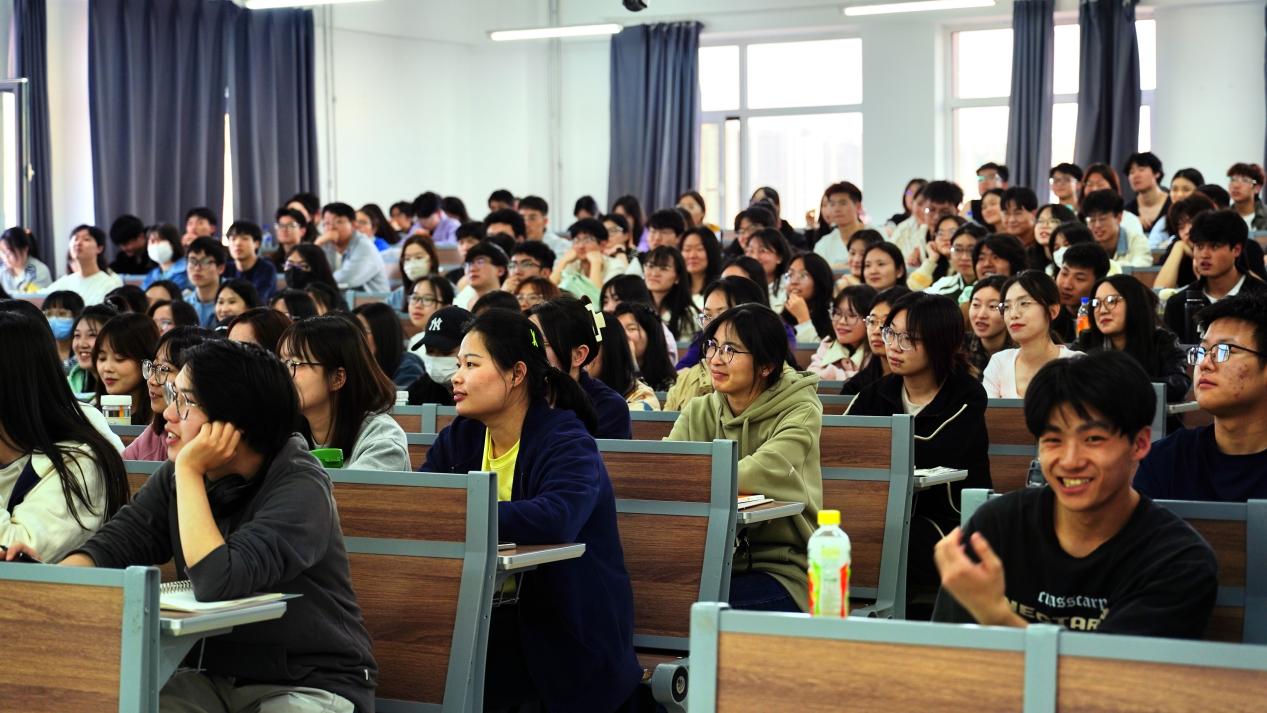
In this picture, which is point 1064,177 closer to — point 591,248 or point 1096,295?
point 591,248

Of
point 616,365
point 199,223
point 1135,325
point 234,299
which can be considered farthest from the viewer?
point 199,223

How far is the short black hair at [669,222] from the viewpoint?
29.8ft

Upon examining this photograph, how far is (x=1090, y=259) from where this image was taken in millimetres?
6055

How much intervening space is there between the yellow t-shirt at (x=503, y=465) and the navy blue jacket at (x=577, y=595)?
0.06 metres

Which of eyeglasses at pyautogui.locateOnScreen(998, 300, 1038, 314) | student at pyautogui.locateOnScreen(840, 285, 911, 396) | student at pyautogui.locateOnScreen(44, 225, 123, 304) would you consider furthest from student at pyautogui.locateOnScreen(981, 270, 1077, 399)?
student at pyautogui.locateOnScreen(44, 225, 123, 304)

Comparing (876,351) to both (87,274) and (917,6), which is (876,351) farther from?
(917,6)

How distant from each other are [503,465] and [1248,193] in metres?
7.40

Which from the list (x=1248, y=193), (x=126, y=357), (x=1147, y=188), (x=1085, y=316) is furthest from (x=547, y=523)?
(x=1147, y=188)

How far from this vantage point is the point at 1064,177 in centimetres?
1026

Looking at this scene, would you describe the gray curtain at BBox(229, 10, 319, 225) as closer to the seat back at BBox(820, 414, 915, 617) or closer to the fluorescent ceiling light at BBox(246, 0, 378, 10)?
the fluorescent ceiling light at BBox(246, 0, 378, 10)

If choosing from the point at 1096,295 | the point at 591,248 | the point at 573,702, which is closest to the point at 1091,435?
the point at 573,702

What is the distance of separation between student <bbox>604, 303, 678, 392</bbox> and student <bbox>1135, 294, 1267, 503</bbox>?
9.11ft

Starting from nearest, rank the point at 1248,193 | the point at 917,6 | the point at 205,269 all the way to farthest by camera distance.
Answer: the point at 205,269
the point at 1248,193
the point at 917,6

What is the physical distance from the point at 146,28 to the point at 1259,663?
1144 cm
